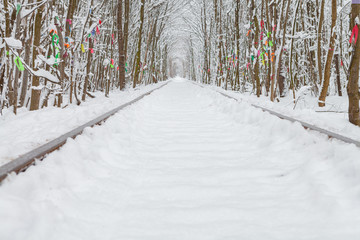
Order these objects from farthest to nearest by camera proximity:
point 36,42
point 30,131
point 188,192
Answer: point 36,42, point 30,131, point 188,192

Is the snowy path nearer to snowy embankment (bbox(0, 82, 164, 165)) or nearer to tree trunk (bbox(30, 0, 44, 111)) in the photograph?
snowy embankment (bbox(0, 82, 164, 165))

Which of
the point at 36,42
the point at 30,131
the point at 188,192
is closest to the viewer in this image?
the point at 188,192

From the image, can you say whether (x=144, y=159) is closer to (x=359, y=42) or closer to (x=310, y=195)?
(x=310, y=195)

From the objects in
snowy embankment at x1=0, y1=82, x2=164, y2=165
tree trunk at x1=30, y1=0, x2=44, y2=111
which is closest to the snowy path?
snowy embankment at x1=0, y1=82, x2=164, y2=165

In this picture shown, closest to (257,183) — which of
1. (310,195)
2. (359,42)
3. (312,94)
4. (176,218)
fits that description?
(310,195)

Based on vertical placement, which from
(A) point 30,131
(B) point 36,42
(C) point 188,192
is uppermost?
(B) point 36,42

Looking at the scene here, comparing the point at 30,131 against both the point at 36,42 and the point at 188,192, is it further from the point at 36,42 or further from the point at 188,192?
the point at 36,42

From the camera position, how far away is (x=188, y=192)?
2500mm

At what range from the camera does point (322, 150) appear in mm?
3031

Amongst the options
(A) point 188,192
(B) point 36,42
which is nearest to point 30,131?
(A) point 188,192

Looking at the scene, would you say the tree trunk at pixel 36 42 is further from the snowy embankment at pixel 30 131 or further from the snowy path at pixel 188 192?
the snowy path at pixel 188 192

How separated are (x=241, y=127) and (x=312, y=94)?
8.73 m

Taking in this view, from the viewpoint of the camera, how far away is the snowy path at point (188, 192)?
1817mm

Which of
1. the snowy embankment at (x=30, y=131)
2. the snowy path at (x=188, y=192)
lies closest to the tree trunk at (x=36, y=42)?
the snowy embankment at (x=30, y=131)
